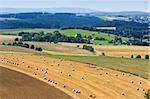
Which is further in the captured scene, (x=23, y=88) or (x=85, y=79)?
(x=85, y=79)

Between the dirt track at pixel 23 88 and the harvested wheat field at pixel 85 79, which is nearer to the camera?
the dirt track at pixel 23 88

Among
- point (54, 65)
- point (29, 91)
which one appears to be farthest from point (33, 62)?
point (29, 91)

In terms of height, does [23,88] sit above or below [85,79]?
above

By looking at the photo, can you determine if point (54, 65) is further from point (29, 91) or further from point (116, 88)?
point (29, 91)

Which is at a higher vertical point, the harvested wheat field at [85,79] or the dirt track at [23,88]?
the dirt track at [23,88]
